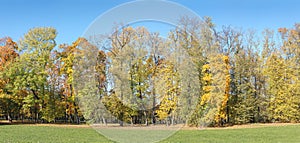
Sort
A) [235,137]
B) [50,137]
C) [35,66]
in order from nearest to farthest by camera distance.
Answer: [50,137], [235,137], [35,66]

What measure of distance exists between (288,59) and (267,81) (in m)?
4.26

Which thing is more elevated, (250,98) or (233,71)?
(233,71)

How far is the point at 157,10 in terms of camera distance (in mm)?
5871

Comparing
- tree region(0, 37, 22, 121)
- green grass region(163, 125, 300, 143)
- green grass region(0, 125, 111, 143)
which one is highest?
tree region(0, 37, 22, 121)

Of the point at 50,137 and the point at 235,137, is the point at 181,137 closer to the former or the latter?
the point at 235,137

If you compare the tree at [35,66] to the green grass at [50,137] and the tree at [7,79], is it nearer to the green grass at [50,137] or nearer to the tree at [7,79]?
the tree at [7,79]

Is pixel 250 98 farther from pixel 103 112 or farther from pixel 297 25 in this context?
pixel 103 112

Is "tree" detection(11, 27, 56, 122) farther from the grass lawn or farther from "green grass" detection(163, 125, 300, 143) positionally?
"green grass" detection(163, 125, 300, 143)

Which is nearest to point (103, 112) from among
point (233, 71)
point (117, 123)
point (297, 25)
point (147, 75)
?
point (117, 123)

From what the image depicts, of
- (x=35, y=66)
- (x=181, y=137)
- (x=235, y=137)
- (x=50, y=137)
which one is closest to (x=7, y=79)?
(x=35, y=66)

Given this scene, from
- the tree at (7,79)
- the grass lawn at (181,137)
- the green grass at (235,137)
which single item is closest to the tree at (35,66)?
the tree at (7,79)

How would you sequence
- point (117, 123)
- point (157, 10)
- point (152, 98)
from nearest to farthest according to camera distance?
point (157, 10), point (117, 123), point (152, 98)

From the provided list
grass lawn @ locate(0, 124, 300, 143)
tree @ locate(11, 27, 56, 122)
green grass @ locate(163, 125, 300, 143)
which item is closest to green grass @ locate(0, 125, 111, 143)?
grass lawn @ locate(0, 124, 300, 143)

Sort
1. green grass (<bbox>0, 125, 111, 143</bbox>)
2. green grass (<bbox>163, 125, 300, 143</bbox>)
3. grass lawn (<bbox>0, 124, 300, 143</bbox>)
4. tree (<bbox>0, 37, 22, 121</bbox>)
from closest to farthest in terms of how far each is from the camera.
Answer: green grass (<bbox>0, 125, 111, 143</bbox>) → grass lawn (<bbox>0, 124, 300, 143</bbox>) → green grass (<bbox>163, 125, 300, 143</bbox>) → tree (<bbox>0, 37, 22, 121</bbox>)
